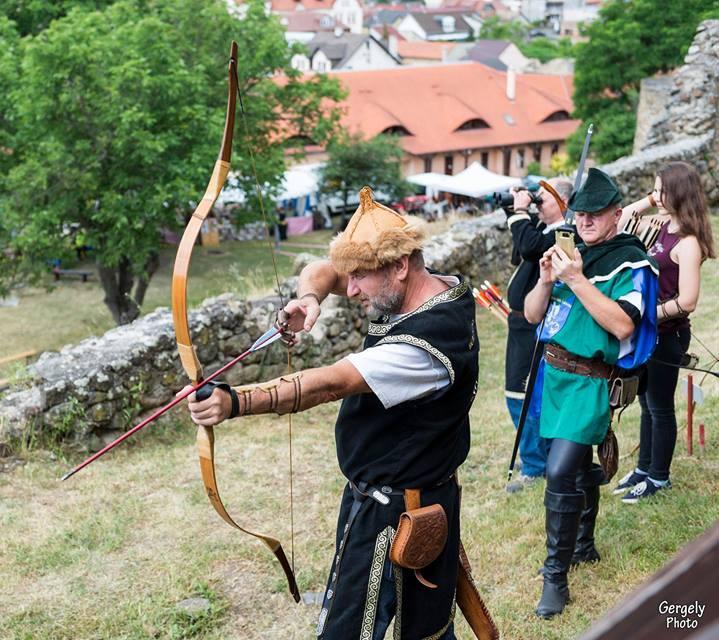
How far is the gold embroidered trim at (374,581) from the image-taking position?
2.90 m

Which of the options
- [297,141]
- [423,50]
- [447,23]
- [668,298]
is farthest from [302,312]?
[447,23]

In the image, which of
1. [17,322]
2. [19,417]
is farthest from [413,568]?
[17,322]

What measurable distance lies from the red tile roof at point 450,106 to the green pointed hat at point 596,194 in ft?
124

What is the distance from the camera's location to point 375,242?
2.73m

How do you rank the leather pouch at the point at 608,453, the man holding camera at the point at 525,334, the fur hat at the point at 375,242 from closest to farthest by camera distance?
the fur hat at the point at 375,242
the leather pouch at the point at 608,453
the man holding camera at the point at 525,334

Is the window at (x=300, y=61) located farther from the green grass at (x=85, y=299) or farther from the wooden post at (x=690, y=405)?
the wooden post at (x=690, y=405)

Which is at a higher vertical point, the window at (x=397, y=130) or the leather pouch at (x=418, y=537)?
the leather pouch at (x=418, y=537)

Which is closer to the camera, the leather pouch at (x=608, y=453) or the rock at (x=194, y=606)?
the leather pouch at (x=608, y=453)

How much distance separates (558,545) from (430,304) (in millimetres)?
1522

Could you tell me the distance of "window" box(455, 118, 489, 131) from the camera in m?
44.7

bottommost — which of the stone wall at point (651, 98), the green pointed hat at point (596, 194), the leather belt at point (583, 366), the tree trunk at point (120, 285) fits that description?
the tree trunk at point (120, 285)

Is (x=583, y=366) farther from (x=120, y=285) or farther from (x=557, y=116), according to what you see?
(x=557, y=116)

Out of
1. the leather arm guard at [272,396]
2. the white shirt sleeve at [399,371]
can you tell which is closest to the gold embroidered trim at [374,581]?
the white shirt sleeve at [399,371]

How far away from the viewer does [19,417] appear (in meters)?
6.04
